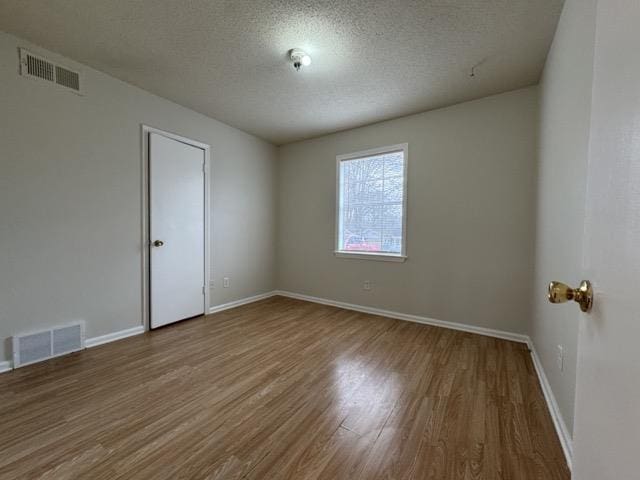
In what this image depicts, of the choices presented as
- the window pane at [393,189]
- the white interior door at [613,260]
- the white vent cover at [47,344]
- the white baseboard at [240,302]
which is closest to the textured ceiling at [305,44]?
the window pane at [393,189]

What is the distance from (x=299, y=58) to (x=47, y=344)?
322cm

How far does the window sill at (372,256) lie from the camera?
3.53 meters

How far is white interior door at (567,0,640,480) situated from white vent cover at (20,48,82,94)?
3457 mm

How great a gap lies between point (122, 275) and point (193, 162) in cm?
152

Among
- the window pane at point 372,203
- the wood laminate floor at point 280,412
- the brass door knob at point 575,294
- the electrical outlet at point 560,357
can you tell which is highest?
the window pane at point 372,203

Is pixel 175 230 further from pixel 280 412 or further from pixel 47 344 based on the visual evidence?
pixel 280 412

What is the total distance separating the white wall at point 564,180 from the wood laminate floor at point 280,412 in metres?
0.35

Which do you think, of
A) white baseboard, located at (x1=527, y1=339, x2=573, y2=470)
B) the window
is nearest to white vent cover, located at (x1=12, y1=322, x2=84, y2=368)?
the window

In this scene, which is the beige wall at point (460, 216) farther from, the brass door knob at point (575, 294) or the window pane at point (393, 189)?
the brass door knob at point (575, 294)

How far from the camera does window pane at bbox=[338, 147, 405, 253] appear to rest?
3570 mm

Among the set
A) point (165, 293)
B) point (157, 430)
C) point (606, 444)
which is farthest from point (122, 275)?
point (606, 444)

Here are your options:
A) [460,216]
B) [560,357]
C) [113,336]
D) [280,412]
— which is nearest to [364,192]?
[460,216]

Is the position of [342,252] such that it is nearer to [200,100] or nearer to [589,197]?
[200,100]

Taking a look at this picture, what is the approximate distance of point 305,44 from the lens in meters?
2.17
